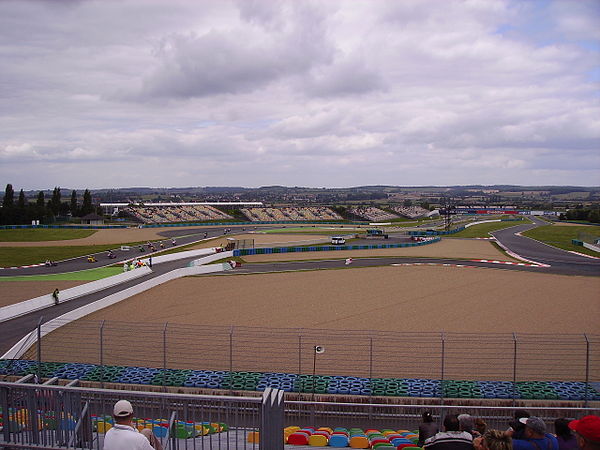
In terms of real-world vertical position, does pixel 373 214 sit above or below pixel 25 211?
below

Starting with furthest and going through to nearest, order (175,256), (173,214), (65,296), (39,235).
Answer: (173,214), (39,235), (175,256), (65,296)

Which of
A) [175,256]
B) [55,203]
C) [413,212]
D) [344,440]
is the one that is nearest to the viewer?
[344,440]

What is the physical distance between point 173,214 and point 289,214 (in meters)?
26.9

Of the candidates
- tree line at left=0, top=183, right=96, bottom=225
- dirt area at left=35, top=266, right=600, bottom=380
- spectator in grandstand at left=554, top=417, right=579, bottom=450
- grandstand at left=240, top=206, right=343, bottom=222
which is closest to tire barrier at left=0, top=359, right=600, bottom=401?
→ dirt area at left=35, top=266, right=600, bottom=380

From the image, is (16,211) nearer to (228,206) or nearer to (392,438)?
(228,206)

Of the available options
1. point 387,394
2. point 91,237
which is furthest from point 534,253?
point 91,237

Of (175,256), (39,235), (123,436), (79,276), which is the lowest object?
(79,276)

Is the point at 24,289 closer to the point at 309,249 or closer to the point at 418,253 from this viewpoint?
the point at 309,249

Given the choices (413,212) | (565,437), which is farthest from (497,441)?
(413,212)

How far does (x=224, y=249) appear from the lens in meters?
45.4

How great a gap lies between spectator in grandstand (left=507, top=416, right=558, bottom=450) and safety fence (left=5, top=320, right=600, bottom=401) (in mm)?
6215

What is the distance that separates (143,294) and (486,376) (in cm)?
1866

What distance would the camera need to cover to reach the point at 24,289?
2689 centimetres

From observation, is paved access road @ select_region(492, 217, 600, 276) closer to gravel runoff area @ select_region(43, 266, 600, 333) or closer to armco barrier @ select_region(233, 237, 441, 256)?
gravel runoff area @ select_region(43, 266, 600, 333)
